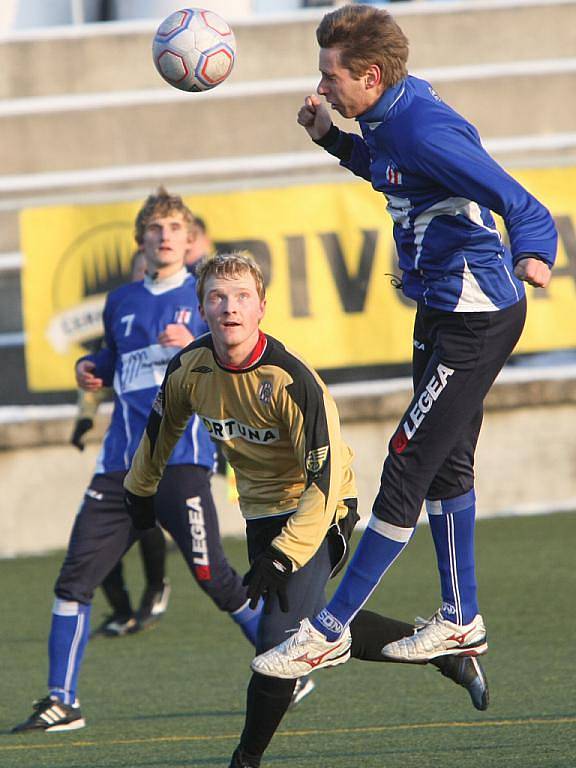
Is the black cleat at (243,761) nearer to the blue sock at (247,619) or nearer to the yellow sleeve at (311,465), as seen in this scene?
the yellow sleeve at (311,465)

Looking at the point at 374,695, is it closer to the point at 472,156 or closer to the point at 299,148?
the point at 472,156

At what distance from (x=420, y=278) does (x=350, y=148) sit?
0.70 metres

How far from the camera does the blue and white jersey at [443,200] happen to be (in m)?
4.90

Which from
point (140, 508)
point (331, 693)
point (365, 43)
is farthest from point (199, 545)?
point (365, 43)

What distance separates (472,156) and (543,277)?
20.2 inches

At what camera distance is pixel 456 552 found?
5.57 m

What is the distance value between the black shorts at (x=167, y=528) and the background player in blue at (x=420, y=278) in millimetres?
1851

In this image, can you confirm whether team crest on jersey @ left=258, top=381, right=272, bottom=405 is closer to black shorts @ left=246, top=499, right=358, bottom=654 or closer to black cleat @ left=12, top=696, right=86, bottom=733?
black shorts @ left=246, top=499, right=358, bottom=654

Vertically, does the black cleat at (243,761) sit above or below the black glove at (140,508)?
below

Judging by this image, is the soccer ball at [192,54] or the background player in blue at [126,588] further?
the background player in blue at [126,588]

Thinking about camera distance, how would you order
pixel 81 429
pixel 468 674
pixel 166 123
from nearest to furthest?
pixel 468 674, pixel 81 429, pixel 166 123

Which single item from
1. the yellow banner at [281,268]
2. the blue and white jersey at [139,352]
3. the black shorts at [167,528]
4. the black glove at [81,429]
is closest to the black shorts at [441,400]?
the black shorts at [167,528]

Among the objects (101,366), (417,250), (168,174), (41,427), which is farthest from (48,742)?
(168,174)

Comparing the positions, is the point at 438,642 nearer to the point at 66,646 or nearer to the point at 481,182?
the point at 481,182
